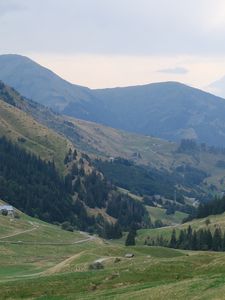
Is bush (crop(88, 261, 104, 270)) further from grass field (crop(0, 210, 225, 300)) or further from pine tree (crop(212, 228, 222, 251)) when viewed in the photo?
pine tree (crop(212, 228, 222, 251))

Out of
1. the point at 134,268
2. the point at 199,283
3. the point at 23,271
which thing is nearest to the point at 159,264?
the point at 134,268

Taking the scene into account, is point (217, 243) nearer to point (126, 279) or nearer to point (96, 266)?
point (96, 266)

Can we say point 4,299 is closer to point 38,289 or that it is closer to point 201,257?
point 38,289

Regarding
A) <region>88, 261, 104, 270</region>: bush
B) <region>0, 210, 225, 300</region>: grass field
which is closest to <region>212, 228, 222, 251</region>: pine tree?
<region>0, 210, 225, 300</region>: grass field

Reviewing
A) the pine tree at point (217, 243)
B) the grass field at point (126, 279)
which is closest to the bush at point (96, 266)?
the grass field at point (126, 279)

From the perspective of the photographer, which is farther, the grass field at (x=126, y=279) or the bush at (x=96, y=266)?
the bush at (x=96, y=266)

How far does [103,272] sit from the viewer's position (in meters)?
70.1

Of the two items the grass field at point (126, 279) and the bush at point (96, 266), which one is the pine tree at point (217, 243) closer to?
the grass field at point (126, 279)

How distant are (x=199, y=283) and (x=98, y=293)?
1155 cm

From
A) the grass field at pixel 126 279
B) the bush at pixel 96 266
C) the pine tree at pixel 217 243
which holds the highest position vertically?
the grass field at pixel 126 279

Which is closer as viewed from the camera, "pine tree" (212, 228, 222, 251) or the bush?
the bush

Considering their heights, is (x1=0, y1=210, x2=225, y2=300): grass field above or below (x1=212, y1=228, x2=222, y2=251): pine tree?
above

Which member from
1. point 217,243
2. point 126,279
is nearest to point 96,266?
point 126,279

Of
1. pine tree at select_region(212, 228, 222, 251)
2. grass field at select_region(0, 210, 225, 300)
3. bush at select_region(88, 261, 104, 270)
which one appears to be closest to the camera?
grass field at select_region(0, 210, 225, 300)
